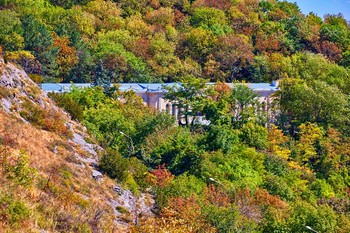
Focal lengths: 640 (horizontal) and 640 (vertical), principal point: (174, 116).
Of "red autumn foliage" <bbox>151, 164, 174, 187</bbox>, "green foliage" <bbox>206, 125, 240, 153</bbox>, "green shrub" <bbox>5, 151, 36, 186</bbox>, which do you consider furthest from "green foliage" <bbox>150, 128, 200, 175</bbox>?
"green shrub" <bbox>5, 151, 36, 186</bbox>

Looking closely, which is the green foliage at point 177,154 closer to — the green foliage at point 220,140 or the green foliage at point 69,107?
the green foliage at point 220,140

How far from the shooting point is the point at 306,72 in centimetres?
7188

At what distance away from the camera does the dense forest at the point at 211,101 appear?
1195 inches

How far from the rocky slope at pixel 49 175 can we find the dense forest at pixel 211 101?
4.14 ft

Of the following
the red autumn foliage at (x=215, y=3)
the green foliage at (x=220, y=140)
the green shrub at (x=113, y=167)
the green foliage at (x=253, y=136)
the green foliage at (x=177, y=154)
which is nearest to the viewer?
the green shrub at (x=113, y=167)

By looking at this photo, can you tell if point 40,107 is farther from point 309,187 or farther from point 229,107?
point 229,107

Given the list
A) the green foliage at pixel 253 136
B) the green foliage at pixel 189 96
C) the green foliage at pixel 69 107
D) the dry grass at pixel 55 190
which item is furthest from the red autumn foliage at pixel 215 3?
Answer: the dry grass at pixel 55 190

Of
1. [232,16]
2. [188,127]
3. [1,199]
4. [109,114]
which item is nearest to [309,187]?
[188,127]

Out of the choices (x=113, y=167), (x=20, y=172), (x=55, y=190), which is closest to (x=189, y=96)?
(x=113, y=167)

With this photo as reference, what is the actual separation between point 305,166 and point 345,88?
1779cm

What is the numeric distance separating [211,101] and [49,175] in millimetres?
31230

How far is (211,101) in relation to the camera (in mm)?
52656

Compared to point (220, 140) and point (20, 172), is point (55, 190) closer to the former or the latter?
point (20, 172)

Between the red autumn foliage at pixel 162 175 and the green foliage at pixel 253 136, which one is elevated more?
the green foliage at pixel 253 136
